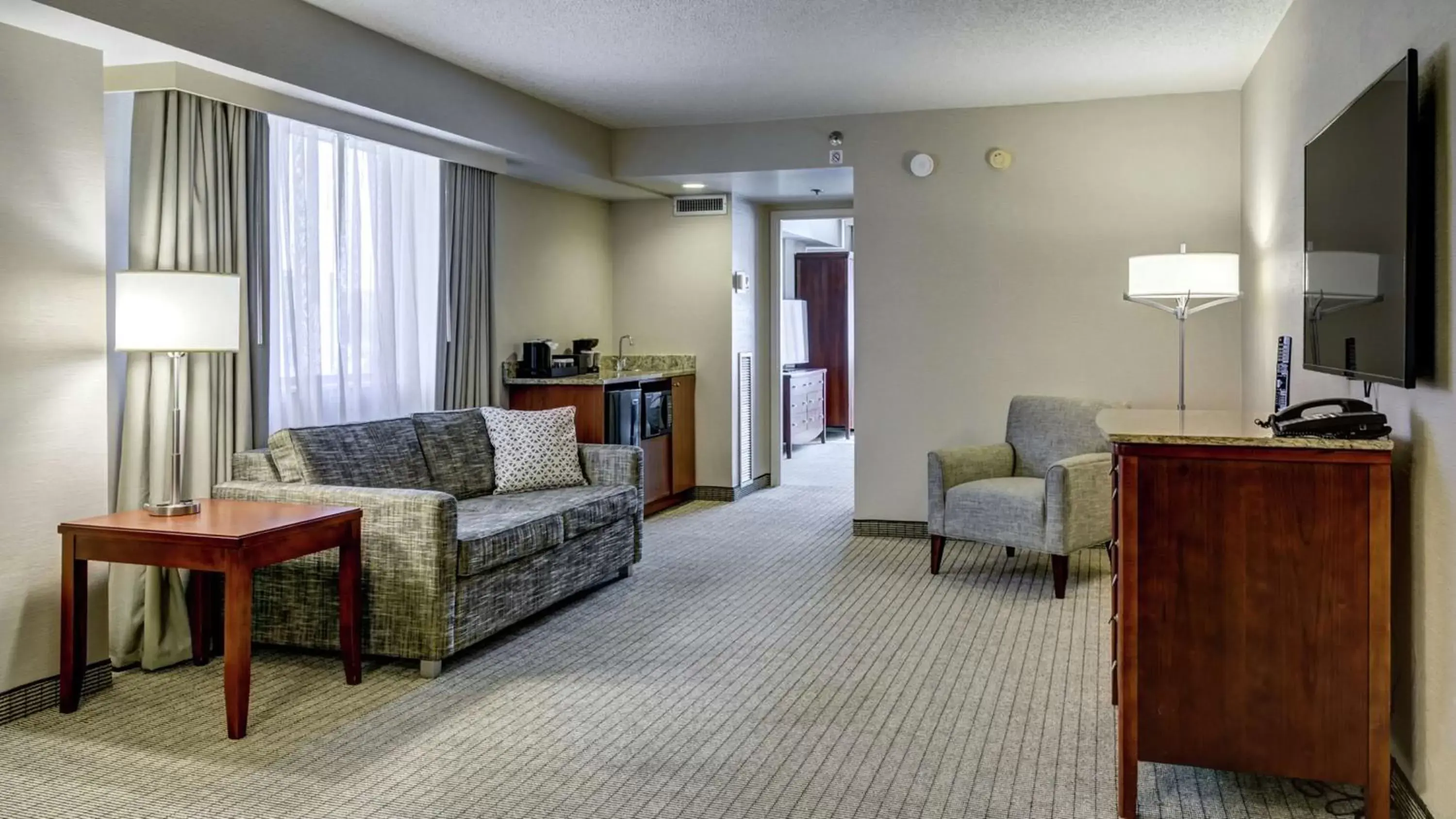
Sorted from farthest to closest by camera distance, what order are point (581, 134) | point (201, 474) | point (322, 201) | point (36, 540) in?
point (581, 134) < point (322, 201) < point (201, 474) < point (36, 540)

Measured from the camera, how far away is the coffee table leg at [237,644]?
9.89ft

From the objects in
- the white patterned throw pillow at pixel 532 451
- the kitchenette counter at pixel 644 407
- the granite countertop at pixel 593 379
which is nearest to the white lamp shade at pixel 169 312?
the white patterned throw pillow at pixel 532 451

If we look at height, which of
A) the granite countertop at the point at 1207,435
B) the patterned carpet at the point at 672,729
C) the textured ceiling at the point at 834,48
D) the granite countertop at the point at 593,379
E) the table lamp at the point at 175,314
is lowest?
the patterned carpet at the point at 672,729

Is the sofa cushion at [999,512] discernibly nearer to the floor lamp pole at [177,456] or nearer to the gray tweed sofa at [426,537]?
the gray tweed sofa at [426,537]

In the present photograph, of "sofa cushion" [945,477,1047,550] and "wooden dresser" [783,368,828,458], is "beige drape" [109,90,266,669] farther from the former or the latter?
"wooden dresser" [783,368,828,458]

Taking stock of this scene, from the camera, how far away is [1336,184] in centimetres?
287

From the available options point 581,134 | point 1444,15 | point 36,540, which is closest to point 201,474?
point 36,540

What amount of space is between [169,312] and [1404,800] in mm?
3677

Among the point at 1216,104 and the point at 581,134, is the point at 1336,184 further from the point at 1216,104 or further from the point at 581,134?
the point at 581,134

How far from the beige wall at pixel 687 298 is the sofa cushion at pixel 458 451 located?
8.47ft

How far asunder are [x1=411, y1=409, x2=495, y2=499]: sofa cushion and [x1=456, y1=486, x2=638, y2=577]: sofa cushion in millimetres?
81

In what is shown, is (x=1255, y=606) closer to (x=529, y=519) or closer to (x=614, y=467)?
(x=529, y=519)

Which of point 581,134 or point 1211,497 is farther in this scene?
point 581,134

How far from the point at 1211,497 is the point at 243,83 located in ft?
11.9
